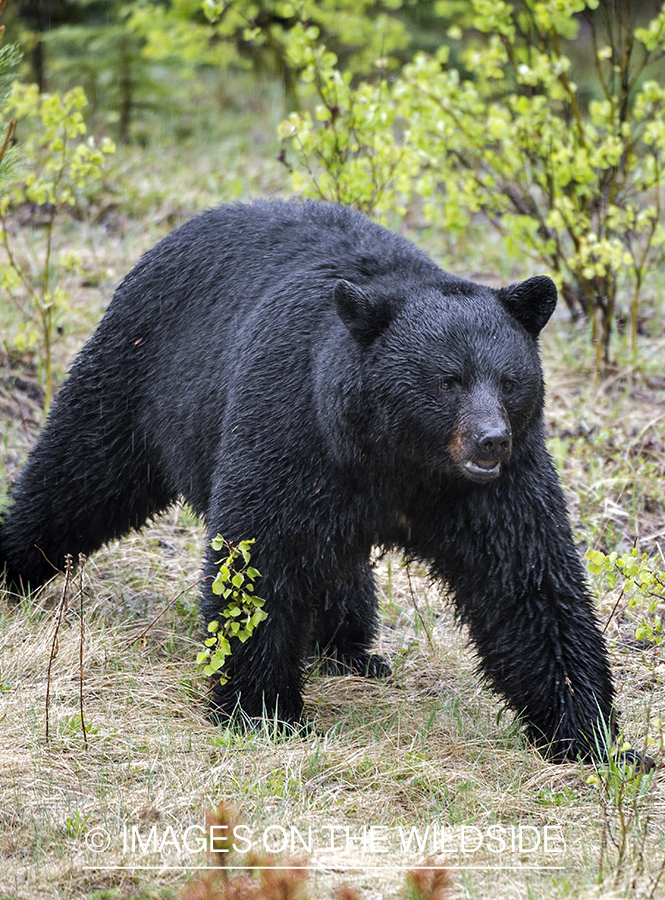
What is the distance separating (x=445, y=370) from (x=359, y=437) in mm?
393

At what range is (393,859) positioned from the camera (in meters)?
3.44

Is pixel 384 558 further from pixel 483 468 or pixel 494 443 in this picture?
pixel 494 443

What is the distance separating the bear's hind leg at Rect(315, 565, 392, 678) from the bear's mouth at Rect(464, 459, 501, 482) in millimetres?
1694

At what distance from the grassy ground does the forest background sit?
0.5 inches

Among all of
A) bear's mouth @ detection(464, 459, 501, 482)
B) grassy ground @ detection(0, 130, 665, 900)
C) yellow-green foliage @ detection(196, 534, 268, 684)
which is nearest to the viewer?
grassy ground @ detection(0, 130, 665, 900)

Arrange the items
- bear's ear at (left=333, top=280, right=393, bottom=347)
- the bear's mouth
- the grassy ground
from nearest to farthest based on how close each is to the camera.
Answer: the grassy ground → the bear's mouth → bear's ear at (left=333, top=280, right=393, bottom=347)

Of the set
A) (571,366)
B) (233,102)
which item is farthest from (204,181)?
(571,366)

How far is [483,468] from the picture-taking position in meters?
3.75

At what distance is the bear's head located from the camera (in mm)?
3818

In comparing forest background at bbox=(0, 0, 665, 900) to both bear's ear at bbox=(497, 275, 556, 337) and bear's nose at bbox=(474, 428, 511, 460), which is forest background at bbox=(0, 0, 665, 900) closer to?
bear's nose at bbox=(474, 428, 511, 460)

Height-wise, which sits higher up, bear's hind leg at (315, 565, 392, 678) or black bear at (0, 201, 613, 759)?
black bear at (0, 201, 613, 759)

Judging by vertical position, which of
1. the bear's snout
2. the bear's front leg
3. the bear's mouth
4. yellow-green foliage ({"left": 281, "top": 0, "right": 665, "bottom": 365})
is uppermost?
yellow-green foliage ({"left": 281, "top": 0, "right": 665, "bottom": 365})

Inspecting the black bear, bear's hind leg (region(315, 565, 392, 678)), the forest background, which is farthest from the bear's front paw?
the black bear

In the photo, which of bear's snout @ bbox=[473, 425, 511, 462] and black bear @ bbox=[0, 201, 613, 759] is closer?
bear's snout @ bbox=[473, 425, 511, 462]
